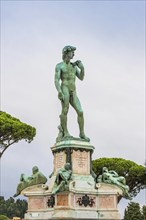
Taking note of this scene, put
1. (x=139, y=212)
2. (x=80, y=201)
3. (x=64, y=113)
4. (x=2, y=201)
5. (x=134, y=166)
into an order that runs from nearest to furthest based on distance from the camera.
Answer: (x=80, y=201), (x=64, y=113), (x=139, y=212), (x=134, y=166), (x=2, y=201)

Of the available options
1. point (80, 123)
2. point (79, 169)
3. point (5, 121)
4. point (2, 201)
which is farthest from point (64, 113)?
point (2, 201)

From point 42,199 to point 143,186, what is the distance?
3272 centimetres

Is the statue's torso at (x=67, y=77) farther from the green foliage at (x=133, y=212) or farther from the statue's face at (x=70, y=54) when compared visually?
the green foliage at (x=133, y=212)

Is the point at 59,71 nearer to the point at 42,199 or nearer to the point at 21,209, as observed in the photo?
the point at 42,199

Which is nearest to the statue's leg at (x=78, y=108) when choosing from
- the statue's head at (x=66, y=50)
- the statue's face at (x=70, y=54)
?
the statue's face at (x=70, y=54)

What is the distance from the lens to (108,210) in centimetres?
1559

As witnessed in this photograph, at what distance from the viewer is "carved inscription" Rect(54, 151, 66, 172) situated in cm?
1622

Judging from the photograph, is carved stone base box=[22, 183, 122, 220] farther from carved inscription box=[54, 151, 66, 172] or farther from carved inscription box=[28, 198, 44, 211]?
carved inscription box=[54, 151, 66, 172]

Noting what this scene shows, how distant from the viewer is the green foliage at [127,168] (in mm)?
45000

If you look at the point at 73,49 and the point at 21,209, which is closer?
the point at 73,49

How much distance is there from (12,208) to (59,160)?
143 ft

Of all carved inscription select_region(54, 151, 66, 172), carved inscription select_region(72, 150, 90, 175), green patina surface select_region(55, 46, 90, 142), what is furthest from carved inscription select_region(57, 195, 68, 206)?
green patina surface select_region(55, 46, 90, 142)

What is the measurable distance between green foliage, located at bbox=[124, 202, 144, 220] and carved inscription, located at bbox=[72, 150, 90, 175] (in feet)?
73.6

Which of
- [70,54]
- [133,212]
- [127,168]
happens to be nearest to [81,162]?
[70,54]
